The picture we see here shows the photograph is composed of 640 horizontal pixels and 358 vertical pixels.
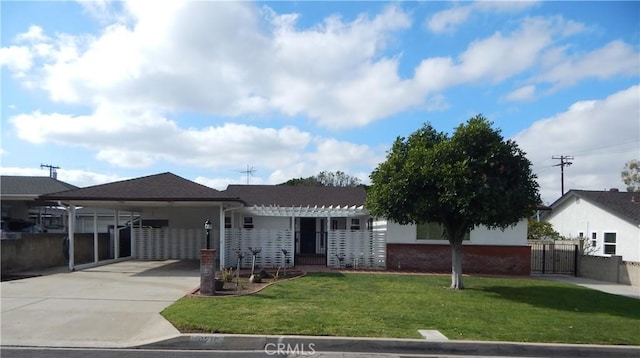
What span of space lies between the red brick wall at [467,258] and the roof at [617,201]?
277 inches

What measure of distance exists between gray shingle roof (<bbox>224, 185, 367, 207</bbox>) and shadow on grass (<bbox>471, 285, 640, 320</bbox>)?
12.7 metres

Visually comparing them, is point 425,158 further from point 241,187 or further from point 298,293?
point 241,187

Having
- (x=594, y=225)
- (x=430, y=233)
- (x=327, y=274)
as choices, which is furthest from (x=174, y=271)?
(x=594, y=225)

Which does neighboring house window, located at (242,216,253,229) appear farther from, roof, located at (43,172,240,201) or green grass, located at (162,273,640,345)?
green grass, located at (162,273,640,345)

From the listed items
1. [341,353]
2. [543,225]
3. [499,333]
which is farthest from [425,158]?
[543,225]

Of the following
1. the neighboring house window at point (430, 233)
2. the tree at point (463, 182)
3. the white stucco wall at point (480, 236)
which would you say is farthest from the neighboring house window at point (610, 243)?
the tree at point (463, 182)

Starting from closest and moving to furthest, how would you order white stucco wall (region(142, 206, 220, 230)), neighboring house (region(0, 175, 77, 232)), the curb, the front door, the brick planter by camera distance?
1. the curb
2. the brick planter
3. white stucco wall (region(142, 206, 220, 230))
4. the front door
5. neighboring house (region(0, 175, 77, 232))

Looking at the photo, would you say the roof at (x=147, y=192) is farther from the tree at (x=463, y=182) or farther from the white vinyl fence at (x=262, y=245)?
the tree at (x=463, y=182)

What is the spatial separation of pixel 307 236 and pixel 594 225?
52.6 ft

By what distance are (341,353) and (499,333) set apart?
3.22 m

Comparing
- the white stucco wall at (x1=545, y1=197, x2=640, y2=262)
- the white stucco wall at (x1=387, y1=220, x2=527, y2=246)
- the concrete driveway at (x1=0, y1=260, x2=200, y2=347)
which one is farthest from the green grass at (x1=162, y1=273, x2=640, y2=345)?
the white stucco wall at (x1=545, y1=197, x2=640, y2=262)

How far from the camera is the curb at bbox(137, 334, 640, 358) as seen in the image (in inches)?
321

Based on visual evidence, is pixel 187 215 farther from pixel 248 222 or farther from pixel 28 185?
pixel 28 185

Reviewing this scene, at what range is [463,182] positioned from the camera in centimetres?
1348
